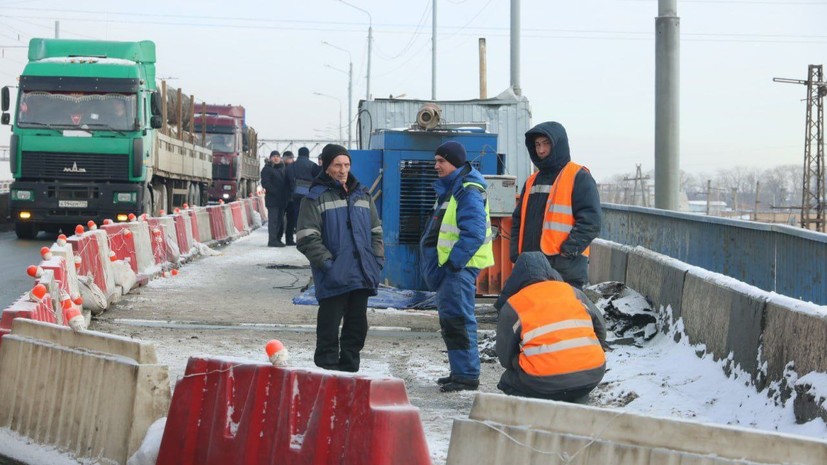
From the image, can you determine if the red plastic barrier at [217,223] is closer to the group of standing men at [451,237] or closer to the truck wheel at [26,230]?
the truck wheel at [26,230]

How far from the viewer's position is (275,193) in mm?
25109

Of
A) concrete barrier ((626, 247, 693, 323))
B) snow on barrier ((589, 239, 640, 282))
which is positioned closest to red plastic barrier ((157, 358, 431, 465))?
concrete barrier ((626, 247, 693, 323))

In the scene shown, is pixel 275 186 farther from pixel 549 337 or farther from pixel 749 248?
pixel 549 337

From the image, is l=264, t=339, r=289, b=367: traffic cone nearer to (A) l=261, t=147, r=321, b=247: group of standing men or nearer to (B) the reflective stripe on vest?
(B) the reflective stripe on vest

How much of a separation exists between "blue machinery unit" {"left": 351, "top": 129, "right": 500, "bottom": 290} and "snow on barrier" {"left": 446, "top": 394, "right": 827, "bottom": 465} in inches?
423

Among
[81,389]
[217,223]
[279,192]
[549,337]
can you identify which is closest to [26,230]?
[217,223]

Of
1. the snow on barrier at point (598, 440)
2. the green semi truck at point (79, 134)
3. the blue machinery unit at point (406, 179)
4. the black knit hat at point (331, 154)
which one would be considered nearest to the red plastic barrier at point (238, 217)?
the green semi truck at point (79, 134)

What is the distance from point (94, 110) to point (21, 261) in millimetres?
5732

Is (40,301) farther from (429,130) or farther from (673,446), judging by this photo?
(429,130)

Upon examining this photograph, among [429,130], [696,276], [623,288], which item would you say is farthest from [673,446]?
[429,130]

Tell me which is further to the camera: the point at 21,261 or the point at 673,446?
the point at 21,261

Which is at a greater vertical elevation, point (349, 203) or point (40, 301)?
point (349, 203)

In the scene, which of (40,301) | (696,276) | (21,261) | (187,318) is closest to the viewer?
(40,301)

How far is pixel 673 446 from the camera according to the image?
3980 millimetres
